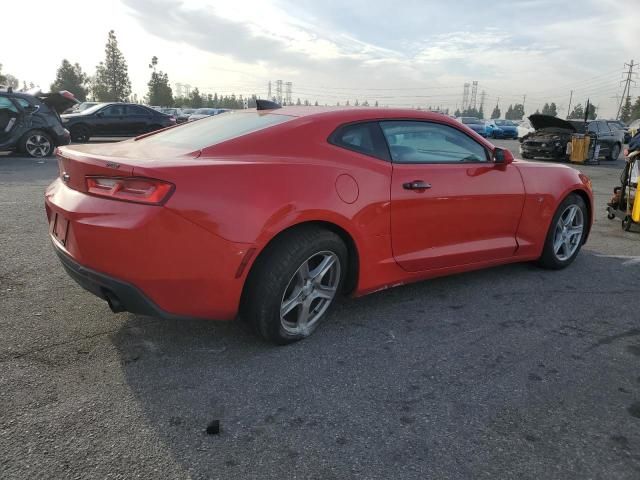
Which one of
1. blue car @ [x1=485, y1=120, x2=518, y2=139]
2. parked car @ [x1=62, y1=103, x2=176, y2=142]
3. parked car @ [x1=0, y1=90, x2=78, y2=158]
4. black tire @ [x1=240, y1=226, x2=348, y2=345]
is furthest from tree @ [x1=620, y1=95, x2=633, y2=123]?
black tire @ [x1=240, y1=226, x2=348, y2=345]

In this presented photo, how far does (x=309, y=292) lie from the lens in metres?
3.03

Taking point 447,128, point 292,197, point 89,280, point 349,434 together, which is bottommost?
point 349,434

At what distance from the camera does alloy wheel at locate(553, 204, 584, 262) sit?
15.3 ft

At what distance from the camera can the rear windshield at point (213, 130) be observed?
9.93ft

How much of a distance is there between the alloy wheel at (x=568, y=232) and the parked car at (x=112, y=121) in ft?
50.2

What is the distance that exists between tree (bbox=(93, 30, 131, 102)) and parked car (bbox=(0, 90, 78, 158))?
6432 centimetres

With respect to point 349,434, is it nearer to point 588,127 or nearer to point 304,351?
point 304,351

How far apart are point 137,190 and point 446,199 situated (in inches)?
82.0

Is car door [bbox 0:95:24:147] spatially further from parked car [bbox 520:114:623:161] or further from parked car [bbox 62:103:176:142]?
parked car [bbox 520:114:623:161]

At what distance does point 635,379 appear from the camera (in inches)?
109

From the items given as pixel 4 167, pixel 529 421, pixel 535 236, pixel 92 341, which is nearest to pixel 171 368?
pixel 92 341

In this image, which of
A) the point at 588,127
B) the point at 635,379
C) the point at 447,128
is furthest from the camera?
the point at 588,127

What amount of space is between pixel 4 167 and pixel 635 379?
36.8 feet

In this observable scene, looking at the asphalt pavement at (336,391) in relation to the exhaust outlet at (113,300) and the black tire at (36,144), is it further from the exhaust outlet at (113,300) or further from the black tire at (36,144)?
the black tire at (36,144)
